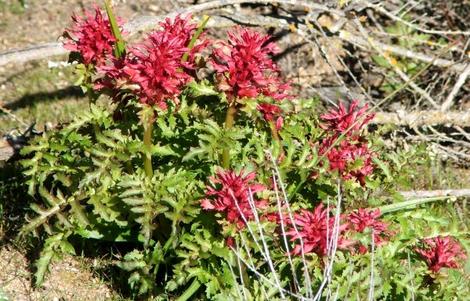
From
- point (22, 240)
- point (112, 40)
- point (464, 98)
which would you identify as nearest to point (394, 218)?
point (112, 40)

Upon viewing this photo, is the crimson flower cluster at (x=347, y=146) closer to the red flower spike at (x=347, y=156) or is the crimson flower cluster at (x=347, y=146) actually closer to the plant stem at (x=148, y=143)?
the red flower spike at (x=347, y=156)

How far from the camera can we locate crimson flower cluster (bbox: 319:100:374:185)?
307cm

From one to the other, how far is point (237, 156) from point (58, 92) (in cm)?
214

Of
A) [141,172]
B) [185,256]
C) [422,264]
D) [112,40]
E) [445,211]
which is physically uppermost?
[112,40]

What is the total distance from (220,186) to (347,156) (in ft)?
1.91

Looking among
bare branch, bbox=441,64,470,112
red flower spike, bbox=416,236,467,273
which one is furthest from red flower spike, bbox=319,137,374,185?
bare branch, bbox=441,64,470,112

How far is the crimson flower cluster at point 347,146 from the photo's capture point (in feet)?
10.1

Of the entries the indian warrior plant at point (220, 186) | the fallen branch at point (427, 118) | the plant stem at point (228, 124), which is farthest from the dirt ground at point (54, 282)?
the fallen branch at point (427, 118)

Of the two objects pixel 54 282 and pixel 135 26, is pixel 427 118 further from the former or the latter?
pixel 54 282

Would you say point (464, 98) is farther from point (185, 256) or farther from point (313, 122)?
point (185, 256)

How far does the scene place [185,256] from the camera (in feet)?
9.43

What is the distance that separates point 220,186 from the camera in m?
2.81

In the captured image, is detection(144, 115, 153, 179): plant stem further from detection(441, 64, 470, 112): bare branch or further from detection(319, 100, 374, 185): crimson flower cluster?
detection(441, 64, 470, 112): bare branch

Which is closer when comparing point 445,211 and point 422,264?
point 422,264
